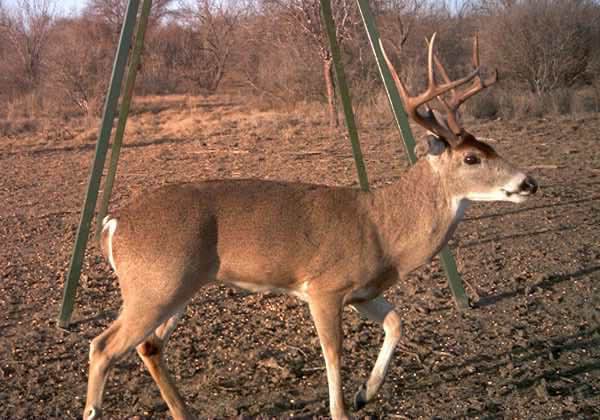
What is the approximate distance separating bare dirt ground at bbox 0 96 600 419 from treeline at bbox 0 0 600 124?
A: 25.3ft

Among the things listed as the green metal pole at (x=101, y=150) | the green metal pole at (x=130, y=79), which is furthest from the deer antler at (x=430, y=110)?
the green metal pole at (x=130, y=79)

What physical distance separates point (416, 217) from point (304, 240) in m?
0.82

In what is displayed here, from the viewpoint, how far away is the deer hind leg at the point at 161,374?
445 centimetres

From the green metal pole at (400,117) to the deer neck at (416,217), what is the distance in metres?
1.42

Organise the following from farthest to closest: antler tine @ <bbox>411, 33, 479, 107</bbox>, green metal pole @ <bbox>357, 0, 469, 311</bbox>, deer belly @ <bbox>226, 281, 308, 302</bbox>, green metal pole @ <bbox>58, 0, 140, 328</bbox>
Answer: green metal pole @ <bbox>357, 0, 469, 311</bbox>
green metal pole @ <bbox>58, 0, 140, 328</bbox>
antler tine @ <bbox>411, 33, 479, 107</bbox>
deer belly @ <bbox>226, 281, 308, 302</bbox>

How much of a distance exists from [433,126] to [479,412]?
6.39 ft

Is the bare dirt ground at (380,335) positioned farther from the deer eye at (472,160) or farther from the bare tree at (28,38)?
the bare tree at (28,38)

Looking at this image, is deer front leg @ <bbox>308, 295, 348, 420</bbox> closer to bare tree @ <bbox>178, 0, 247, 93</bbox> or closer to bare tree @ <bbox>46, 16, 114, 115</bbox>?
bare tree @ <bbox>46, 16, 114, 115</bbox>

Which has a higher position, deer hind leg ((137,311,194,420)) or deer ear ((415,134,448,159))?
deer ear ((415,134,448,159))

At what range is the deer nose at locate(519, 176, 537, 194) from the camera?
4543 millimetres

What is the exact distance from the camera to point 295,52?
90.8ft

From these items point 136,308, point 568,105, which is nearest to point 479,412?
point 136,308

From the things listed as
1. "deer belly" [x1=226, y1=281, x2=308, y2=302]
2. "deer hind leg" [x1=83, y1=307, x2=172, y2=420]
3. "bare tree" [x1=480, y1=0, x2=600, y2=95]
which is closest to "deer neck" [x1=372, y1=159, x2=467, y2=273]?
"deer belly" [x1=226, y1=281, x2=308, y2=302]

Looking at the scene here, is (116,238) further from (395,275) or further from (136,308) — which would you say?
(395,275)
